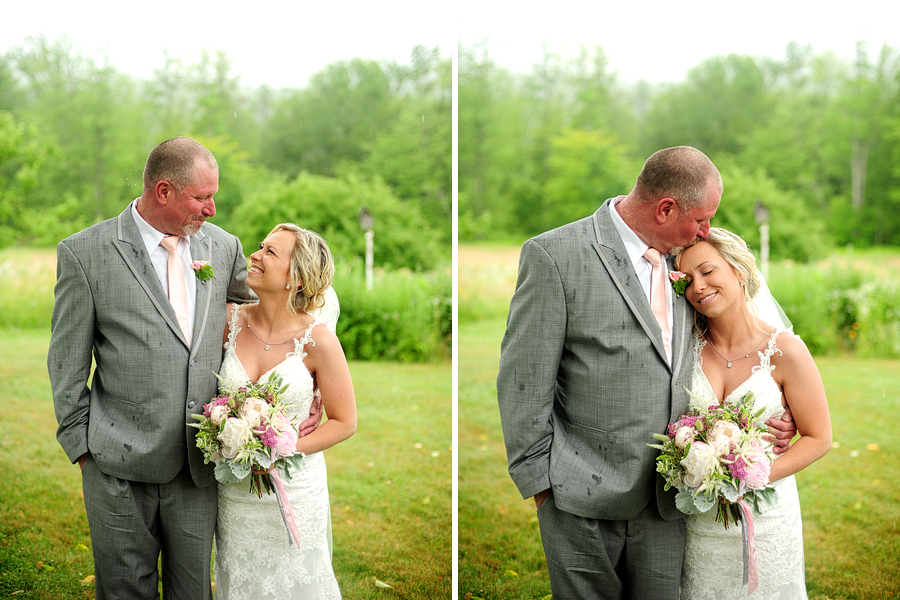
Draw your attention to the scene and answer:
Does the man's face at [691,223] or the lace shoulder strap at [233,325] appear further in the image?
the lace shoulder strap at [233,325]

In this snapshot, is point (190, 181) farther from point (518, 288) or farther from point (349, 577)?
point (349, 577)

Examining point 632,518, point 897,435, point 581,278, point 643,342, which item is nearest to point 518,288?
point 581,278

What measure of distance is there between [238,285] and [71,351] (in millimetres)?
763

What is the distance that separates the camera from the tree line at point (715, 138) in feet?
28.4

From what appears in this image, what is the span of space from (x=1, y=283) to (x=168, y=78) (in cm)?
294

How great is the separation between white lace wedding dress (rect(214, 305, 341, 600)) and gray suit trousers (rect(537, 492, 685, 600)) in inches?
43.7

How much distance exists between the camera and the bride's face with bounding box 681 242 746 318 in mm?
2672

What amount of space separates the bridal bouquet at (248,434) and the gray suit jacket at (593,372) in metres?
0.97

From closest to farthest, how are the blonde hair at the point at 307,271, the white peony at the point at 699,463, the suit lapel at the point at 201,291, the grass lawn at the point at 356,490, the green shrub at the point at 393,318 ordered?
the white peony at the point at 699,463, the suit lapel at the point at 201,291, the blonde hair at the point at 307,271, the grass lawn at the point at 356,490, the green shrub at the point at 393,318

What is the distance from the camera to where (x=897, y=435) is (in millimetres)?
6520

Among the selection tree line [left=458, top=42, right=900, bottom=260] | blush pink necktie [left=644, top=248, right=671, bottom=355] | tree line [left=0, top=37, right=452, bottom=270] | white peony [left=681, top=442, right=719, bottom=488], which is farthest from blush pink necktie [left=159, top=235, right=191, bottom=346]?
tree line [left=458, top=42, right=900, bottom=260]

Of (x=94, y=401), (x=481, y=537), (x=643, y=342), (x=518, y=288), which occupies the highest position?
(x=518, y=288)

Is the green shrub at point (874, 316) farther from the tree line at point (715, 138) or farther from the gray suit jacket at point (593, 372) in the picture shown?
the gray suit jacket at point (593, 372)

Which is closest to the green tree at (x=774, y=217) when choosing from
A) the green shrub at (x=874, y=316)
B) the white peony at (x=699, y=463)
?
the green shrub at (x=874, y=316)
